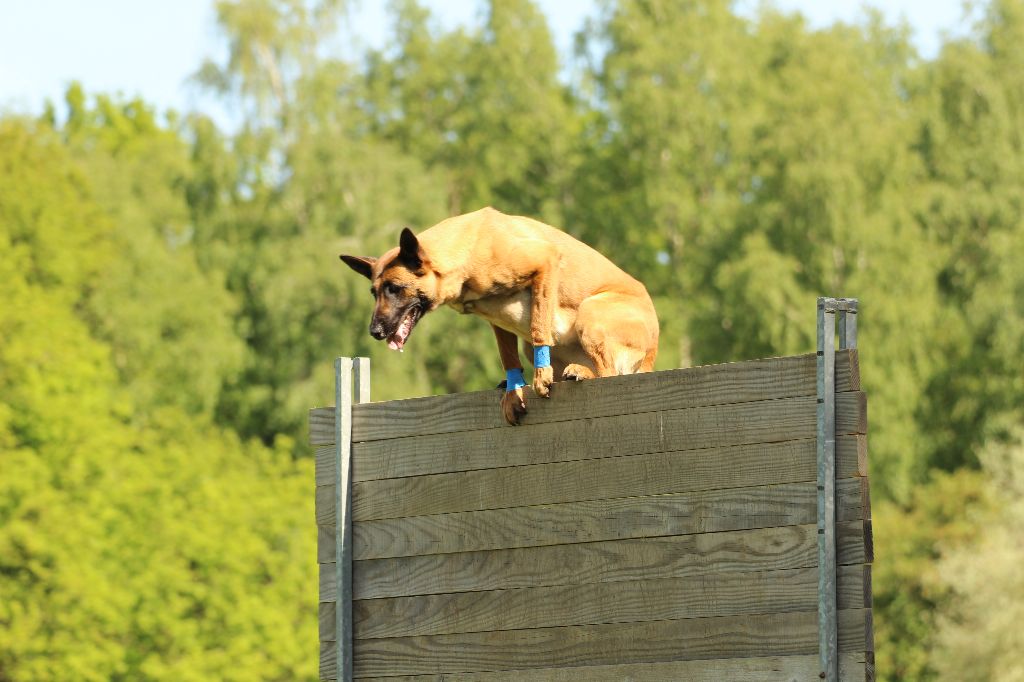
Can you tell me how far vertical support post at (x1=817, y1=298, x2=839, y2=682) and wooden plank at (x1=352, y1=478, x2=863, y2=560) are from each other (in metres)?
0.06

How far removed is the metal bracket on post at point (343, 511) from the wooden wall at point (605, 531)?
4cm

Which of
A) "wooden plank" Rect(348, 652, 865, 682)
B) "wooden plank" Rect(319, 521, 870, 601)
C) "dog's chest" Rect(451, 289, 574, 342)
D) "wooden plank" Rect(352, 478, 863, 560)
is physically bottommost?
"wooden plank" Rect(348, 652, 865, 682)

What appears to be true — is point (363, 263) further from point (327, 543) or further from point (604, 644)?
point (604, 644)

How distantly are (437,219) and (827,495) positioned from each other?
31818 millimetres

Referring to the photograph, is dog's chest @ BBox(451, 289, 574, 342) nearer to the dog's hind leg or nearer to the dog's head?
the dog's hind leg

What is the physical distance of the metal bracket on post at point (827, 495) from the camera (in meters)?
6.61

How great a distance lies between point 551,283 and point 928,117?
3208 cm

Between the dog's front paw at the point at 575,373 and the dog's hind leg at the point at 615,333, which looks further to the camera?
the dog's hind leg at the point at 615,333

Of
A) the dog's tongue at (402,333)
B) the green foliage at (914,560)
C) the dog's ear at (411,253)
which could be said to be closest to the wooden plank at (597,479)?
the dog's tongue at (402,333)

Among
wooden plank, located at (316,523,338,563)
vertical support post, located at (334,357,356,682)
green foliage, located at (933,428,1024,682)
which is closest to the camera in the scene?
vertical support post, located at (334,357,356,682)

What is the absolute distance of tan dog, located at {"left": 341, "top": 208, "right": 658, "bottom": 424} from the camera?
25.7 feet

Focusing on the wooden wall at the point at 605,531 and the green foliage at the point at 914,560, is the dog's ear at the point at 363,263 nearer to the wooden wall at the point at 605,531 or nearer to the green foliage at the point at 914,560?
the wooden wall at the point at 605,531

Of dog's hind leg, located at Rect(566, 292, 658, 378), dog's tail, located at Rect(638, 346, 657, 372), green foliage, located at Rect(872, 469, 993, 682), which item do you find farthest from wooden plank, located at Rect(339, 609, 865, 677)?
green foliage, located at Rect(872, 469, 993, 682)

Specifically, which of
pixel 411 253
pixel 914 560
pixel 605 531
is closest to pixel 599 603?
pixel 605 531
